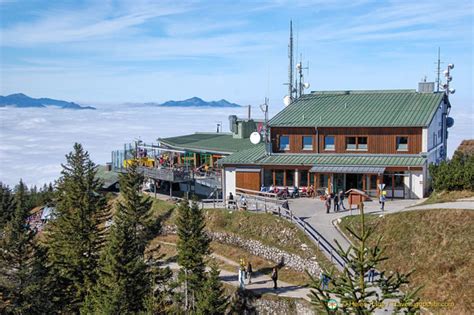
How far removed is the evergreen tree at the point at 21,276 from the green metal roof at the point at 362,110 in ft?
72.9

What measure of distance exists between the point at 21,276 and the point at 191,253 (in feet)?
29.4

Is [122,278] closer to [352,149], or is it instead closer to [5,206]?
[352,149]

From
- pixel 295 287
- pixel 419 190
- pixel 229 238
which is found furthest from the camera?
pixel 419 190

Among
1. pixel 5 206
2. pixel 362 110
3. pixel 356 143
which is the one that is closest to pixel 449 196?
pixel 356 143

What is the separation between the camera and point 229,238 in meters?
37.9

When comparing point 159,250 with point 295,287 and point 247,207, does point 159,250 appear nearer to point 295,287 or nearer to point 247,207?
point 247,207

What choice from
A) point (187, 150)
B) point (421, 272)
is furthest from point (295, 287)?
point (187, 150)

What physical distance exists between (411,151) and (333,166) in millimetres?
6022

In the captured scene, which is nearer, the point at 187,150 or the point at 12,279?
the point at 12,279

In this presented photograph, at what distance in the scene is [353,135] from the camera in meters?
43.5

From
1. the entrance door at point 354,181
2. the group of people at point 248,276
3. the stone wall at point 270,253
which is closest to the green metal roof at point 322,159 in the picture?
the entrance door at point 354,181

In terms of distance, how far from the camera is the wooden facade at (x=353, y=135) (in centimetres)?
4197

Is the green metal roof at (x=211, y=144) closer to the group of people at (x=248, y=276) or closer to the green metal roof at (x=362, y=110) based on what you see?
the green metal roof at (x=362, y=110)

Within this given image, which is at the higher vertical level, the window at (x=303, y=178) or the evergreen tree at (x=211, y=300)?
the window at (x=303, y=178)
